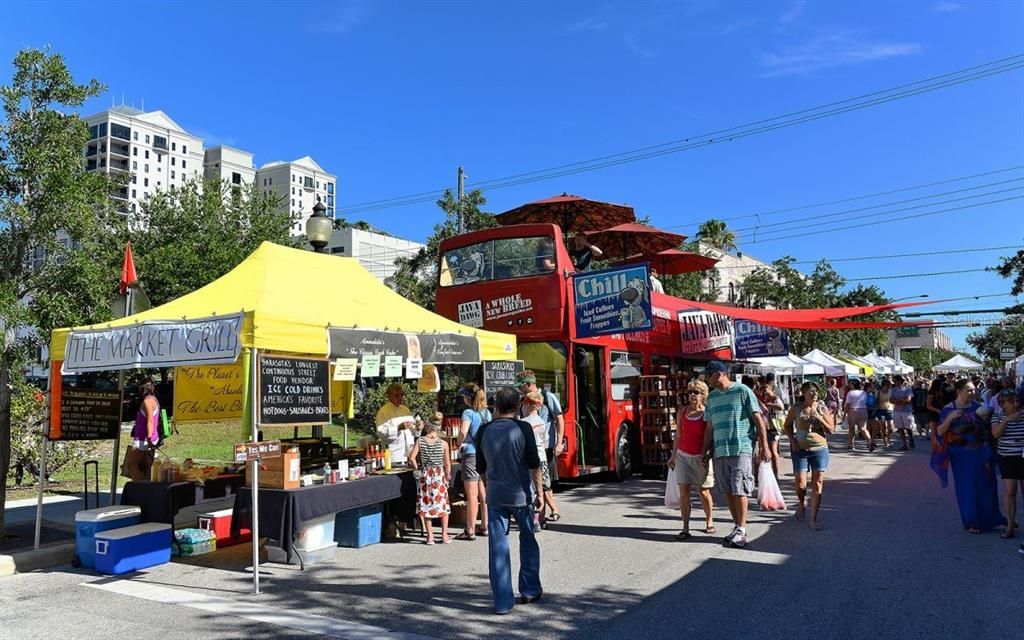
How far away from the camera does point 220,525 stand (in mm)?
Result: 8344

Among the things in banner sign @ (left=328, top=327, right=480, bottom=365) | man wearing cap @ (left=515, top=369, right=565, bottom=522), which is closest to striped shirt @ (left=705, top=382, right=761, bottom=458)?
man wearing cap @ (left=515, top=369, right=565, bottom=522)

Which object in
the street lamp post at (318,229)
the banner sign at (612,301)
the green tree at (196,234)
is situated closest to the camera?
the street lamp post at (318,229)

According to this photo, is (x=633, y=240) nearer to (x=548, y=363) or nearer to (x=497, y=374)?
(x=548, y=363)

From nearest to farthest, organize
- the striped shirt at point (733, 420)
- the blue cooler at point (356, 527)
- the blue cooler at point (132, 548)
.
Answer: the blue cooler at point (132, 548) → the striped shirt at point (733, 420) → the blue cooler at point (356, 527)

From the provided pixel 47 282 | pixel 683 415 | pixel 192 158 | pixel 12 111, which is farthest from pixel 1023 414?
pixel 192 158

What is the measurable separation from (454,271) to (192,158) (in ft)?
442

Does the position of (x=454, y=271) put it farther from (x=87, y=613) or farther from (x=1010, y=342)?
(x=1010, y=342)

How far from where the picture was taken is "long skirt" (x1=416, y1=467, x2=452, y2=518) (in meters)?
8.07

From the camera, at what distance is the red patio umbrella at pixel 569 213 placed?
1454 cm

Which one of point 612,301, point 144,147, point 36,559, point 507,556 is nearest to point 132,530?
point 36,559

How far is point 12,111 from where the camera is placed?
31.7ft

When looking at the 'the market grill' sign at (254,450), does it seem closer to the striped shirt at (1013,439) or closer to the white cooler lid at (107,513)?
the white cooler lid at (107,513)

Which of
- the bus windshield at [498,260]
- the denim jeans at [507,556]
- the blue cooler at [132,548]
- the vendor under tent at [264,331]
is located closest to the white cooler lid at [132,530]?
the blue cooler at [132,548]

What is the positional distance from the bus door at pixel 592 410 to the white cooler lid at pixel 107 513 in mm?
6665
